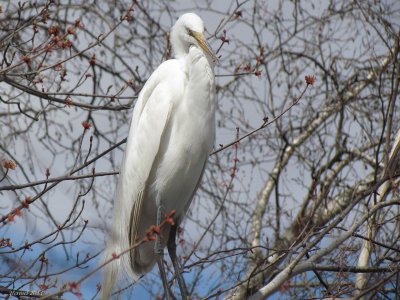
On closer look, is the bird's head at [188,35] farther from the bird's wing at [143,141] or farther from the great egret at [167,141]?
the bird's wing at [143,141]

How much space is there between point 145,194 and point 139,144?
0.30 metres

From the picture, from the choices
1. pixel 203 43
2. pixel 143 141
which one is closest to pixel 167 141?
pixel 143 141

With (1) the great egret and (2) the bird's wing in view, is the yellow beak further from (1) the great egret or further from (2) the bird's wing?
(2) the bird's wing

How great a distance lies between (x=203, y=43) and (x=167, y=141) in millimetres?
561

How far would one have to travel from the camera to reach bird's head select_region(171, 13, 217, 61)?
3.78 meters

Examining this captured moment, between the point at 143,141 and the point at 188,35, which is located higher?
the point at 188,35

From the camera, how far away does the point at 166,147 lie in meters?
3.86

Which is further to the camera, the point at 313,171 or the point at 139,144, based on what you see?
the point at 313,171

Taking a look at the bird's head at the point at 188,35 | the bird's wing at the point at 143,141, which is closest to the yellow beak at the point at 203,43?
the bird's head at the point at 188,35

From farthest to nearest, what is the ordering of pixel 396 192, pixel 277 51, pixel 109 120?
pixel 277 51 < pixel 109 120 < pixel 396 192

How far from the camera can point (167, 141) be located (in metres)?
3.86

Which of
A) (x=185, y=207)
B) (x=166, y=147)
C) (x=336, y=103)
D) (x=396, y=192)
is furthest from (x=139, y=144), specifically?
(x=336, y=103)

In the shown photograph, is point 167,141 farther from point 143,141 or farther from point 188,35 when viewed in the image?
point 188,35

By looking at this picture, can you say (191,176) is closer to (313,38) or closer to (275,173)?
(275,173)
